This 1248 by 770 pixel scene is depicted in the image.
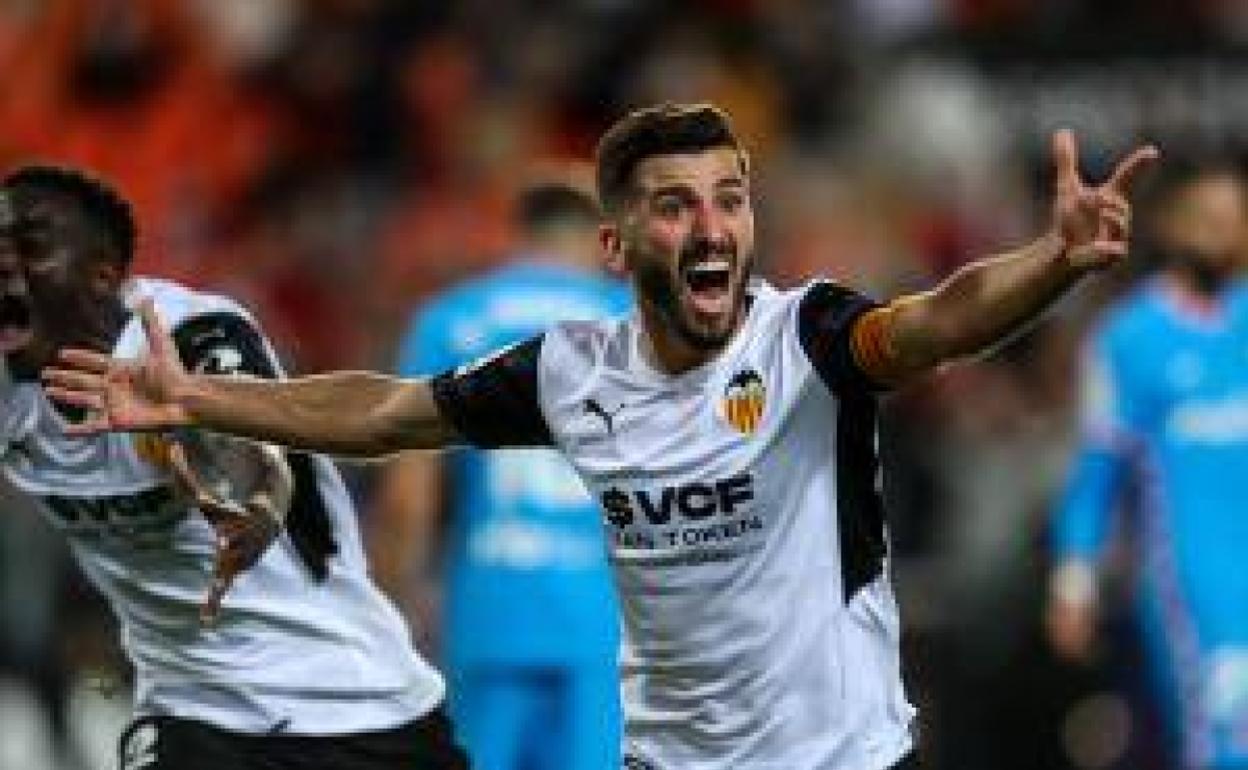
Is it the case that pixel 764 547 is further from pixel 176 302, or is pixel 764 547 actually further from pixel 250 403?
pixel 176 302

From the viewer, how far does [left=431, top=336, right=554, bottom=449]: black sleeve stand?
7457 mm

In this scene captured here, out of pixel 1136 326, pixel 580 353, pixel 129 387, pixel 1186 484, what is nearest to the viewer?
pixel 129 387

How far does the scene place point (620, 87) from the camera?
14.9 metres

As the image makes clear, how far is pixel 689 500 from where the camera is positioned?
23.4 ft

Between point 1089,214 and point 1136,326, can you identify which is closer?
point 1089,214

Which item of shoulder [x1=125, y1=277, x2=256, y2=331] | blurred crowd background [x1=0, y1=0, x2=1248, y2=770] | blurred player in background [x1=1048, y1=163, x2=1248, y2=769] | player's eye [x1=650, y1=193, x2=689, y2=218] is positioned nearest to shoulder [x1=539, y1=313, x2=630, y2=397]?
player's eye [x1=650, y1=193, x2=689, y2=218]

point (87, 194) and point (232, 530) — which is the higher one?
point (87, 194)

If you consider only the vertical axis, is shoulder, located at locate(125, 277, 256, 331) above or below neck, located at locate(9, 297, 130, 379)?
above

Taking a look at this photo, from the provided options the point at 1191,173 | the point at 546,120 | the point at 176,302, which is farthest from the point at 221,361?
the point at 546,120

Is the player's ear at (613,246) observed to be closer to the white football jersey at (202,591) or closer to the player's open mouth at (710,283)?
the player's open mouth at (710,283)

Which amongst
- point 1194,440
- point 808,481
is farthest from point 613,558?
point 1194,440

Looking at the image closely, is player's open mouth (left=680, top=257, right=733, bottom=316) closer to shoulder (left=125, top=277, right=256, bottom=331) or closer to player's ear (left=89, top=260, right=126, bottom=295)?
shoulder (left=125, top=277, right=256, bottom=331)

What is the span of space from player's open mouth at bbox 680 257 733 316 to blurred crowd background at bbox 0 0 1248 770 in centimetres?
629

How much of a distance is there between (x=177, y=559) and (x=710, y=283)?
1.35 meters
